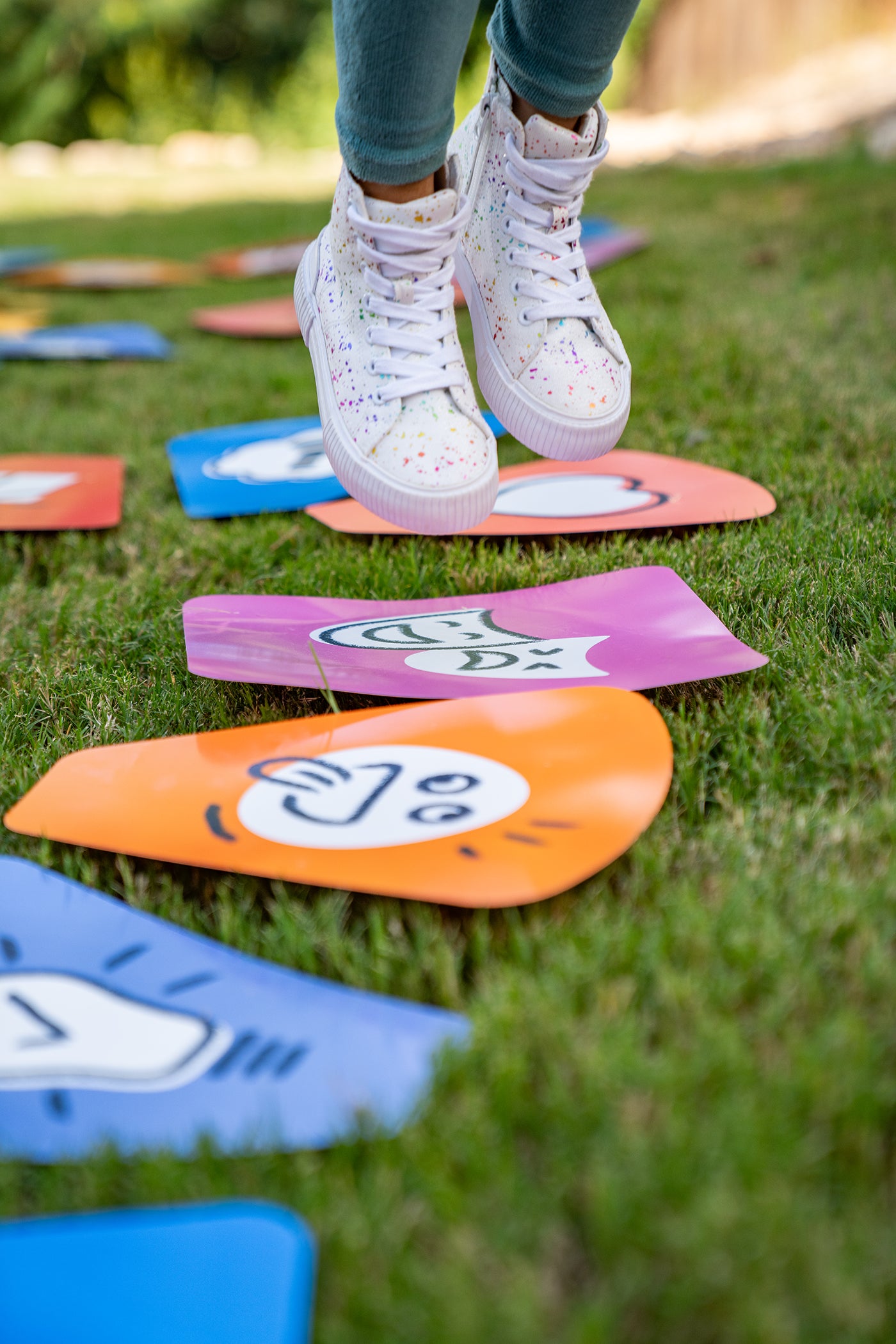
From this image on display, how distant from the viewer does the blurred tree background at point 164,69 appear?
1405 centimetres

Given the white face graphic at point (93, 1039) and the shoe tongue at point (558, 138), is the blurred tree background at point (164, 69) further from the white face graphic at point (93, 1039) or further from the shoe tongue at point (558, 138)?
the white face graphic at point (93, 1039)

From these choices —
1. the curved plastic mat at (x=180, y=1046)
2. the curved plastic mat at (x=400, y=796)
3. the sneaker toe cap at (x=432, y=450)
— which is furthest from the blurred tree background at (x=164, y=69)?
the curved plastic mat at (x=180, y=1046)

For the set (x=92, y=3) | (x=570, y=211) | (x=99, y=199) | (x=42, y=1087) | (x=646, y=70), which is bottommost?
(x=42, y=1087)

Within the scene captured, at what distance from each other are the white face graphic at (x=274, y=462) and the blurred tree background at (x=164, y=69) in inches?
543

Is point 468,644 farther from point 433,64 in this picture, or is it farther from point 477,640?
point 433,64

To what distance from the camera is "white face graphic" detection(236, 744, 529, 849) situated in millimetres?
810

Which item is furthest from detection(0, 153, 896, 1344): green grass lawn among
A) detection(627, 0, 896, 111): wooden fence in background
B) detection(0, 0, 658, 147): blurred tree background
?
detection(0, 0, 658, 147): blurred tree background

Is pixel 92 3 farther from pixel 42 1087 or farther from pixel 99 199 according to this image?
pixel 42 1087

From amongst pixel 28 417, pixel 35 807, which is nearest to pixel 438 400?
pixel 35 807

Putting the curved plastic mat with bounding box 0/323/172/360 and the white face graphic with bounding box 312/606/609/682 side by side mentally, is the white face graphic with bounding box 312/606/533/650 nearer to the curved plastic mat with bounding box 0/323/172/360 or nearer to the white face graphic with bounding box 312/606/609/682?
the white face graphic with bounding box 312/606/609/682

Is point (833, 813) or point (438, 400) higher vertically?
point (438, 400)

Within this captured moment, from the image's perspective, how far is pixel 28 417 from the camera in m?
2.40

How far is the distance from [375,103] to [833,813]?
80 centimetres

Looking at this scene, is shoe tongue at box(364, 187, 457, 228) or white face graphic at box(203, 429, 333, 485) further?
white face graphic at box(203, 429, 333, 485)
